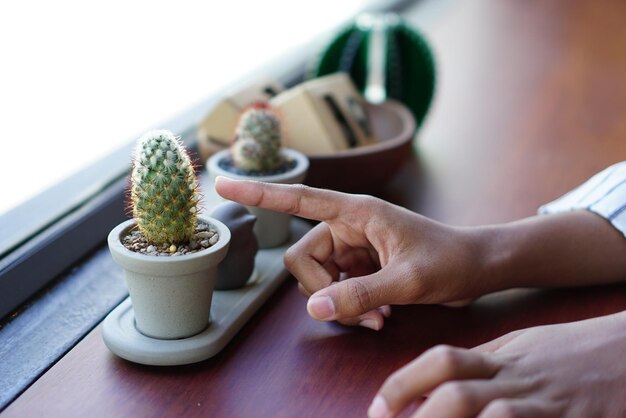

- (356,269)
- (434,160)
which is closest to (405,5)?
(434,160)

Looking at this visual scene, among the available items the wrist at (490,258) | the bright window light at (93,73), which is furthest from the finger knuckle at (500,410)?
the bright window light at (93,73)

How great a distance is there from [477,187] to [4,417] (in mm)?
854

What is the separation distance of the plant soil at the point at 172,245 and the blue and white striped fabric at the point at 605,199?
498 mm

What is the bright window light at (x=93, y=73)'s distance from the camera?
3.17ft

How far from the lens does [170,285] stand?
738 millimetres

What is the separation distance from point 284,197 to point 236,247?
117mm

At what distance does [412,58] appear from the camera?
150 centimetres

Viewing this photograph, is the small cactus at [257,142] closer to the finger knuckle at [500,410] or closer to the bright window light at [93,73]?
the bright window light at [93,73]

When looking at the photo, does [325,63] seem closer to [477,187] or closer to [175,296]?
[477,187]

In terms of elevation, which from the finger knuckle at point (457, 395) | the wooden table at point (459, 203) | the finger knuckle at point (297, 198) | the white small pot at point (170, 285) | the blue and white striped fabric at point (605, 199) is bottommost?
the wooden table at point (459, 203)

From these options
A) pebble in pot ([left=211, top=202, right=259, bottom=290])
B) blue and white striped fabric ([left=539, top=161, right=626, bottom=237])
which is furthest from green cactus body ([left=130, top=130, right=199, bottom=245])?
blue and white striped fabric ([left=539, top=161, right=626, bottom=237])

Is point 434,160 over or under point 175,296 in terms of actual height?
under

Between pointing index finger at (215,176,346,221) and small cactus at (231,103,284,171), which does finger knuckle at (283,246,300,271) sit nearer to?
pointing index finger at (215,176,346,221)

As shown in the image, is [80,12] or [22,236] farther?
[80,12]
